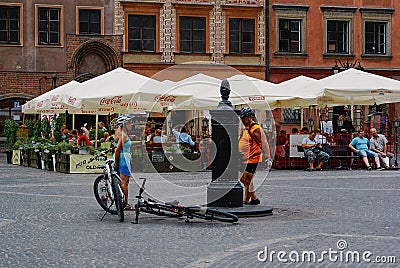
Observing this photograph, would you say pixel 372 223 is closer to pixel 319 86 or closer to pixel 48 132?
pixel 319 86

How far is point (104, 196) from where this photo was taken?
45.1 feet

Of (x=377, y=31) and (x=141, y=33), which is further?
(x=377, y=31)

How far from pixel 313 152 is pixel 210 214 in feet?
46.8

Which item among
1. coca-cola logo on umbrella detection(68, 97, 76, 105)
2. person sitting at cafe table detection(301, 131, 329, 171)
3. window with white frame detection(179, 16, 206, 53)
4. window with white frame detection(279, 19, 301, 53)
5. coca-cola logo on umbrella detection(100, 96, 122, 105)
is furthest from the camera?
window with white frame detection(279, 19, 301, 53)

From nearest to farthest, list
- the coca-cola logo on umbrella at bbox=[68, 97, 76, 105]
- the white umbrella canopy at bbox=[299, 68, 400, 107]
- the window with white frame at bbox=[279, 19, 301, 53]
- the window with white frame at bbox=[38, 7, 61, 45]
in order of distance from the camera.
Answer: the coca-cola logo on umbrella at bbox=[68, 97, 76, 105]
the white umbrella canopy at bbox=[299, 68, 400, 107]
the window with white frame at bbox=[38, 7, 61, 45]
the window with white frame at bbox=[279, 19, 301, 53]

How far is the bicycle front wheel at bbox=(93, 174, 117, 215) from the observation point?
1355 centimetres

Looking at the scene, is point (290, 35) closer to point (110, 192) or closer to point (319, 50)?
point (319, 50)

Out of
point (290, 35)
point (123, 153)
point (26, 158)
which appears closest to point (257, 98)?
point (123, 153)

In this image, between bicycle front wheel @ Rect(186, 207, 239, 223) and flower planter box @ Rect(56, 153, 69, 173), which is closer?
bicycle front wheel @ Rect(186, 207, 239, 223)

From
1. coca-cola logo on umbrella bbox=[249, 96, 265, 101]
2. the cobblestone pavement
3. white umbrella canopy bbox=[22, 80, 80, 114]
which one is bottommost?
the cobblestone pavement

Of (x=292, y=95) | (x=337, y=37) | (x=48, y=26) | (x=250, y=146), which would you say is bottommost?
(x=250, y=146)

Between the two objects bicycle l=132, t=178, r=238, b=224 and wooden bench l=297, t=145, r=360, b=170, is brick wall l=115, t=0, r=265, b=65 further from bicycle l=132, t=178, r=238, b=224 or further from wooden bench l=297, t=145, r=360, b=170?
bicycle l=132, t=178, r=238, b=224

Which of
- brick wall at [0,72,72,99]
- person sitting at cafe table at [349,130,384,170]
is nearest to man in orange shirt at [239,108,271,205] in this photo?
person sitting at cafe table at [349,130,384,170]

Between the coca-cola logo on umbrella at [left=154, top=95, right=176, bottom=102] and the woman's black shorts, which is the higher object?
the coca-cola logo on umbrella at [left=154, top=95, right=176, bottom=102]
